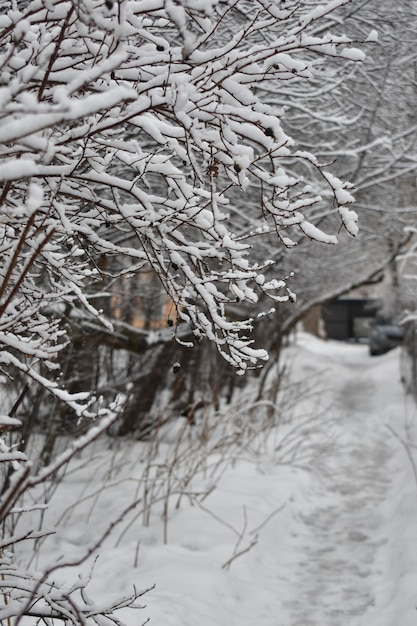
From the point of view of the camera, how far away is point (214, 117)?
2455mm

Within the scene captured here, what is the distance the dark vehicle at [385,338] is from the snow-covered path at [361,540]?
12609mm

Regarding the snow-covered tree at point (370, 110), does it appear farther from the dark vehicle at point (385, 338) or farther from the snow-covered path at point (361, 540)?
the dark vehicle at point (385, 338)

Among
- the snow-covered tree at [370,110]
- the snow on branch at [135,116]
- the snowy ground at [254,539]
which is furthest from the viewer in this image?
the snow-covered tree at [370,110]

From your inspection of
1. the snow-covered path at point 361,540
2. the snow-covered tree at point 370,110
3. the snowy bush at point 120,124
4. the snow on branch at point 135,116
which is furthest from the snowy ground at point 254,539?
the snow-covered tree at point 370,110

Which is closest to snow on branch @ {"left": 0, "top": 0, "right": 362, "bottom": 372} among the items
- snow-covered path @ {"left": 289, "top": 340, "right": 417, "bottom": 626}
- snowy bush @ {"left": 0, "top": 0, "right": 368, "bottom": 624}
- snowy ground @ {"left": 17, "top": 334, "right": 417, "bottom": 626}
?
snowy bush @ {"left": 0, "top": 0, "right": 368, "bottom": 624}

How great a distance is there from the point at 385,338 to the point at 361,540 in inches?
814

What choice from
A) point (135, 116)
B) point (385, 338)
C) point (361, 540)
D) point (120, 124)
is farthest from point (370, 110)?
point (385, 338)

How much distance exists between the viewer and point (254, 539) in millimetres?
6199

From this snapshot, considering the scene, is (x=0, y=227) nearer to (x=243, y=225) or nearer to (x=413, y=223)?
(x=243, y=225)

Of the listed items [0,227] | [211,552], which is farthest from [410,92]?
[0,227]

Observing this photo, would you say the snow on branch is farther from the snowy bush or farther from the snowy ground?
the snowy ground

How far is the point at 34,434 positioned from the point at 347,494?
12.7ft

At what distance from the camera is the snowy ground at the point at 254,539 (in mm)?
5250

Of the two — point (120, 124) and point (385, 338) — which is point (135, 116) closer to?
point (120, 124)
